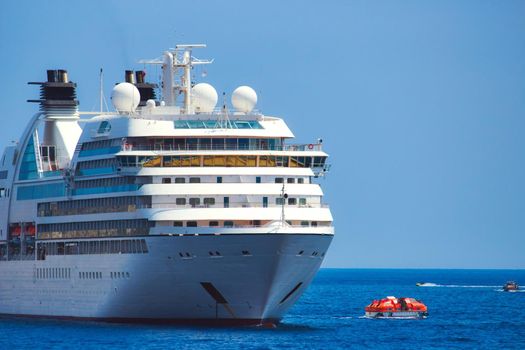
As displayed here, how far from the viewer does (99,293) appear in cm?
9331

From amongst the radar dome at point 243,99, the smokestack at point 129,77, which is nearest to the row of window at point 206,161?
the radar dome at point 243,99

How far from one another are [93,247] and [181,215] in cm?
1026

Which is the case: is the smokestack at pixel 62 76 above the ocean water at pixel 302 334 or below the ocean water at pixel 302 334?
above

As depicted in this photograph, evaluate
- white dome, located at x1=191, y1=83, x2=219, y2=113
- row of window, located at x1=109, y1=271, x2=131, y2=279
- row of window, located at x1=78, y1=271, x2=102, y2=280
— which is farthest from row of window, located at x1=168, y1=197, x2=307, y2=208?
white dome, located at x1=191, y1=83, x2=219, y2=113

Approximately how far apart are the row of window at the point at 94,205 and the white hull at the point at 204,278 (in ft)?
8.83

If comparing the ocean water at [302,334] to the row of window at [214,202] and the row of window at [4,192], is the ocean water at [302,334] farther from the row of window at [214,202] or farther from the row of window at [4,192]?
the row of window at [4,192]

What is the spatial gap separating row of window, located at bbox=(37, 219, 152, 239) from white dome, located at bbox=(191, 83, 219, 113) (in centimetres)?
1025

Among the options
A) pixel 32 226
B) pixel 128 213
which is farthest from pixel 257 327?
pixel 32 226

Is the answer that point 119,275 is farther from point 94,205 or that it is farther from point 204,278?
point 204,278

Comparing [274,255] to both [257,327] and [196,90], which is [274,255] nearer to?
[257,327]

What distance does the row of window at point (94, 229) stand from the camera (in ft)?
293

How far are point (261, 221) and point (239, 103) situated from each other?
1187 cm

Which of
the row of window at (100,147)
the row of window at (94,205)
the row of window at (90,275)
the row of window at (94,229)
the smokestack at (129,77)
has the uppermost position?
the smokestack at (129,77)

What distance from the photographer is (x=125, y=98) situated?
320ft
